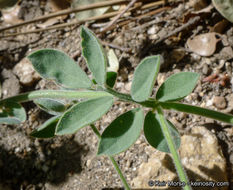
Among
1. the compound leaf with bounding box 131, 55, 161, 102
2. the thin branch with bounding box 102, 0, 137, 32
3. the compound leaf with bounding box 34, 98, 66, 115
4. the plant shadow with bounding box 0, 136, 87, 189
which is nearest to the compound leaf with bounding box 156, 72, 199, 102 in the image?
the compound leaf with bounding box 131, 55, 161, 102

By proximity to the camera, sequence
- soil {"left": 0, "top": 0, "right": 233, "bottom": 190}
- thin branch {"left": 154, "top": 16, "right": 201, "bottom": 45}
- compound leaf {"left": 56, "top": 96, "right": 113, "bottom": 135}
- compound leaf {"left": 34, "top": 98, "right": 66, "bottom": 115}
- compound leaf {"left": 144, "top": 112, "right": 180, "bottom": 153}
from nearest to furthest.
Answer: compound leaf {"left": 56, "top": 96, "right": 113, "bottom": 135} < compound leaf {"left": 144, "top": 112, "right": 180, "bottom": 153} < compound leaf {"left": 34, "top": 98, "right": 66, "bottom": 115} < soil {"left": 0, "top": 0, "right": 233, "bottom": 190} < thin branch {"left": 154, "top": 16, "right": 201, "bottom": 45}

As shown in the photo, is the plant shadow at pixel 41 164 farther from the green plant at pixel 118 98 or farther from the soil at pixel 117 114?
the green plant at pixel 118 98

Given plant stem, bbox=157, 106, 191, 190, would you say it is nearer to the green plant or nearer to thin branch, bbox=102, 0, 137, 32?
the green plant

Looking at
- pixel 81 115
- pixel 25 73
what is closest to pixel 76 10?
pixel 25 73

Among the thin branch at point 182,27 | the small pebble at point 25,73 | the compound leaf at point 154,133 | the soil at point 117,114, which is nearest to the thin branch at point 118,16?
the soil at point 117,114

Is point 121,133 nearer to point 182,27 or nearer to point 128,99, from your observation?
point 128,99

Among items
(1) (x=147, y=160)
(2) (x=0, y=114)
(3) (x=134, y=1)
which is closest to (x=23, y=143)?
(2) (x=0, y=114)

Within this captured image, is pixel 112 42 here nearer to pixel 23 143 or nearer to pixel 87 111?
pixel 23 143
